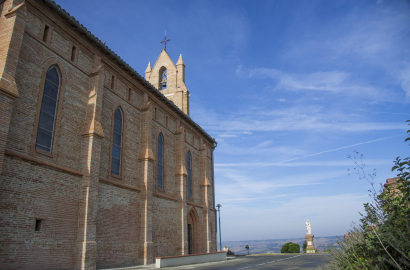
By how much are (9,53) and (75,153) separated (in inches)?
197

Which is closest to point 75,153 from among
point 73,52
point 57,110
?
point 57,110

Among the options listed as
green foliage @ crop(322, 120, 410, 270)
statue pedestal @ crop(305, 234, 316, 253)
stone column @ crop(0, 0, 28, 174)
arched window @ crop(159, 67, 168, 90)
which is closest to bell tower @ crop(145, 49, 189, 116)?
arched window @ crop(159, 67, 168, 90)

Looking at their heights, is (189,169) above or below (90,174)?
above

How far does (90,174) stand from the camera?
13.5m

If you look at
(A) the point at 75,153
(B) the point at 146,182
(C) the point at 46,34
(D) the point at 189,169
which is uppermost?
(C) the point at 46,34

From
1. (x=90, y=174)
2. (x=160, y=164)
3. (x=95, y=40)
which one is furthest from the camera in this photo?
(x=160, y=164)

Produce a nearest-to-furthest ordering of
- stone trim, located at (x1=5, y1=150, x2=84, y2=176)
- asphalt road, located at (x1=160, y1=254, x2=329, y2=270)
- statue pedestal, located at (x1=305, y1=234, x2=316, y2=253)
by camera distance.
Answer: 1. stone trim, located at (x1=5, y1=150, x2=84, y2=176)
2. asphalt road, located at (x1=160, y1=254, x2=329, y2=270)
3. statue pedestal, located at (x1=305, y1=234, x2=316, y2=253)

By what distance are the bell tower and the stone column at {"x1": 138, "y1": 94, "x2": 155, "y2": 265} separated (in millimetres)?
10530

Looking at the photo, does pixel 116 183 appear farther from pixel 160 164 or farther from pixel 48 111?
pixel 160 164

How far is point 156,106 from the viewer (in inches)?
857

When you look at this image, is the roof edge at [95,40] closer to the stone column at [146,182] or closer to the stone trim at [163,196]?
the stone column at [146,182]

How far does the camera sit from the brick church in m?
10.6

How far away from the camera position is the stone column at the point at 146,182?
1725cm

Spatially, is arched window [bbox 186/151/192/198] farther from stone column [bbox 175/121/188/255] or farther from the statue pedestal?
the statue pedestal
